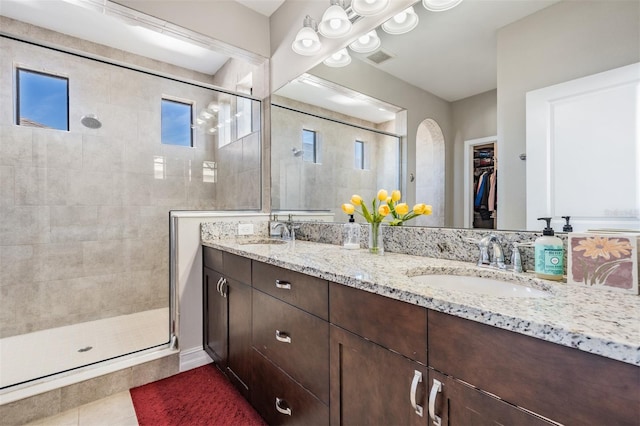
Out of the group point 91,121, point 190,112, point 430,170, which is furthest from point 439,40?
point 91,121

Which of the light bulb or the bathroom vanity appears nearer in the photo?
the bathroom vanity

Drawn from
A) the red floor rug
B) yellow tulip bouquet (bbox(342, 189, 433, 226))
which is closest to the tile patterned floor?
the red floor rug

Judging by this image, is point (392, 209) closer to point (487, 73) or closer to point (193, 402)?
point (487, 73)

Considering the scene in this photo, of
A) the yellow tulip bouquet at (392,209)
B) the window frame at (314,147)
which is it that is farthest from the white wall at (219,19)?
the yellow tulip bouquet at (392,209)

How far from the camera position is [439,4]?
4.39ft

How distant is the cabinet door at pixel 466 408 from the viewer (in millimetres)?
576

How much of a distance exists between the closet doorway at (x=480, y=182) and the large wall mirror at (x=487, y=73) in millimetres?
14

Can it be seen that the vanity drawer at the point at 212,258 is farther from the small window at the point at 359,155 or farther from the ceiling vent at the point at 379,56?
the ceiling vent at the point at 379,56

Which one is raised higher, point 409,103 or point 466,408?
point 409,103

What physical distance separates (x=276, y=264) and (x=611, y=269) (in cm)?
107

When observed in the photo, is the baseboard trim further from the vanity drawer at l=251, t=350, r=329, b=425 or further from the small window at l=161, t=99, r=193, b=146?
the small window at l=161, t=99, r=193, b=146

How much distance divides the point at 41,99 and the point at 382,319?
10.3 feet

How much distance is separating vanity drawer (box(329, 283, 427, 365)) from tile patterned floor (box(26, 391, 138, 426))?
1357 millimetres

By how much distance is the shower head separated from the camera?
260 centimetres
